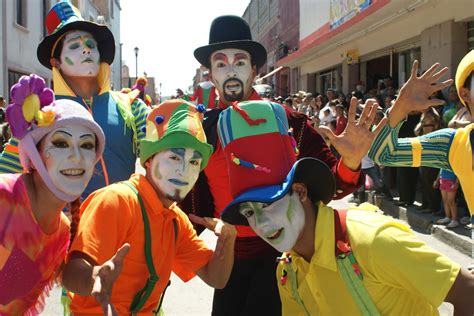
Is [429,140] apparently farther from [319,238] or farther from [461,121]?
[461,121]

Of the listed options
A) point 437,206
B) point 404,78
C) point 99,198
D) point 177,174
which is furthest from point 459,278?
point 404,78

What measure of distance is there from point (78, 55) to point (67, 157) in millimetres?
1200

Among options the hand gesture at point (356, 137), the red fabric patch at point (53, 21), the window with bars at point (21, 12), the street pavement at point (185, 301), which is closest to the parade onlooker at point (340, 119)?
the street pavement at point (185, 301)

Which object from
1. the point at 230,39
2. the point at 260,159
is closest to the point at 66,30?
the point at 230,39

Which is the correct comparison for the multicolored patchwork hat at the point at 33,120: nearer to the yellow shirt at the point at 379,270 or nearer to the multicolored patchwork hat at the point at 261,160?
the multicolored patchwork hat at the point at 261,160

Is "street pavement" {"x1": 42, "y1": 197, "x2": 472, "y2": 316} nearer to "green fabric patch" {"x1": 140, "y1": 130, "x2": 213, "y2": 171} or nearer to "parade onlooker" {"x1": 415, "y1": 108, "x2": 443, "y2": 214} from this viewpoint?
"parade onlooker" {"x1": 415, "y1": 108, "x2": 443, "y2": 214}

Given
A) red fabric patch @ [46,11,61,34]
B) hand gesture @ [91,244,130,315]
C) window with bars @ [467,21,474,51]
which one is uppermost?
window with bars @ [467,21,474,51]

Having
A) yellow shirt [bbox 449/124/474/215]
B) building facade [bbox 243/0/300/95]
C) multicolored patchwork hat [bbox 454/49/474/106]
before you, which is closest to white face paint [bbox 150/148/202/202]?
yellow shirt [bbox 449/124/474/215]

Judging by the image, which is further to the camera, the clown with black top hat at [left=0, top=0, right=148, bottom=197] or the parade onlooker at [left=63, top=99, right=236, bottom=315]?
the clown with black top hat at [left=0, top=0, right=148, bottom=197]

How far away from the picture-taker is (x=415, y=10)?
9.91 m

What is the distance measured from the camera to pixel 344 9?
519 inches

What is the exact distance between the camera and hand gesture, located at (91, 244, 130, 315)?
1.59 metres

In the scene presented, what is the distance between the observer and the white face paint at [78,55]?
287cm

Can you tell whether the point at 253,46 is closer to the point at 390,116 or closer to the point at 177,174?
the point at 390,116
